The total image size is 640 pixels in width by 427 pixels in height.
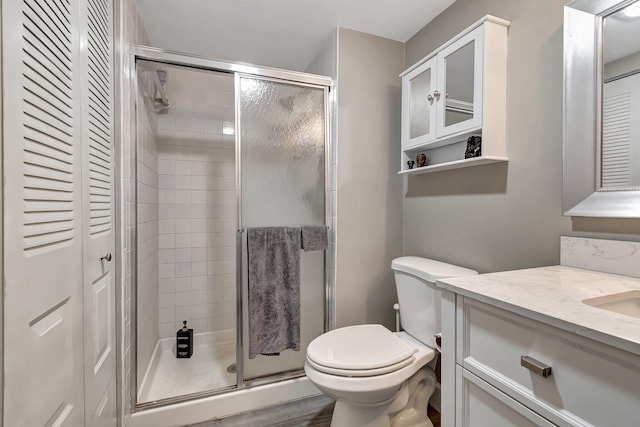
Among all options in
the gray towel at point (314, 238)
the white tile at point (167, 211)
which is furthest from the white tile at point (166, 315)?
the gray towel at point (314, 238)

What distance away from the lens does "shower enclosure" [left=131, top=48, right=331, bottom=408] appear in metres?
1.69

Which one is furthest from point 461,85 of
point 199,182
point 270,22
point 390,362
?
point 199,182

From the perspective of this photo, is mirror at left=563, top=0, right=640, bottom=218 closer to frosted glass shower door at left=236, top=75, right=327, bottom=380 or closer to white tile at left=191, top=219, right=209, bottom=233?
frosted glass shower door at left=236, top=75, right=327, bottom=380

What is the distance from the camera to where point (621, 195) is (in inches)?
38.2

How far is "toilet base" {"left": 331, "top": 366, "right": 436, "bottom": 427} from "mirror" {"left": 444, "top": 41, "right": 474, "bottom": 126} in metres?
1.27

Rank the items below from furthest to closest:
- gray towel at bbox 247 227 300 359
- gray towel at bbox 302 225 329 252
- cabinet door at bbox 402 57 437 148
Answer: gray towel at bbox 302 225 329 252
gray towel at bbox 247 227 300 359
cabinet door at bbox 402 57 437 148

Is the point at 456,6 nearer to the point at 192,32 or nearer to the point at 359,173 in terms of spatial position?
the point at 359,173

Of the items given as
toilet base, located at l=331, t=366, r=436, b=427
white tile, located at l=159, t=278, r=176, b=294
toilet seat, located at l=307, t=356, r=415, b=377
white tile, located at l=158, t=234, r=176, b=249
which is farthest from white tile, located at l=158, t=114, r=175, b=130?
toilet base, located at l=331, t=366, r=436, b=427

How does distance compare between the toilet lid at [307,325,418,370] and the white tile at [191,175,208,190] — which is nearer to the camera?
the toilet lid at [307,325,418,370]

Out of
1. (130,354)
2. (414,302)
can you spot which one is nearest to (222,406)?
(130,354)

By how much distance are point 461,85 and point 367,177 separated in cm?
73

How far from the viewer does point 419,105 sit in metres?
1.69

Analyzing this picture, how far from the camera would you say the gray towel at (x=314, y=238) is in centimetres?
180

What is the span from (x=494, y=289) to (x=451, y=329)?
18 cm
